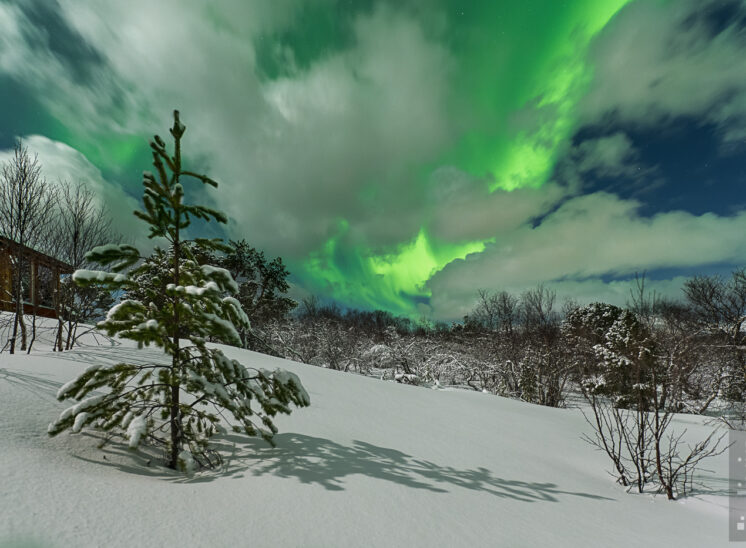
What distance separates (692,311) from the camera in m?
17.8

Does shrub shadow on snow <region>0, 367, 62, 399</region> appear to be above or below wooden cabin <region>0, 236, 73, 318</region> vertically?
below

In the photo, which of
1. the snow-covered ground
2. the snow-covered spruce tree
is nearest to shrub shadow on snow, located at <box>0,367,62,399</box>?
the snow-covered ground

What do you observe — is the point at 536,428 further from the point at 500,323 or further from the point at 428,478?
the point at 500,323

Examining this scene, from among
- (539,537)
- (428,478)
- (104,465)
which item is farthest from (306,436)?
(539,537)

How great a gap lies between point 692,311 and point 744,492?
2047cm

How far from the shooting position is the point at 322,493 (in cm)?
197

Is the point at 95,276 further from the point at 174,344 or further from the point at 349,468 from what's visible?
the point at 349,468

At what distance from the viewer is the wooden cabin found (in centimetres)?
975

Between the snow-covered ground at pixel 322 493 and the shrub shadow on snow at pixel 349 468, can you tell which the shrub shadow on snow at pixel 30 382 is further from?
→ the shrub shadow on snow at pixel 349 468

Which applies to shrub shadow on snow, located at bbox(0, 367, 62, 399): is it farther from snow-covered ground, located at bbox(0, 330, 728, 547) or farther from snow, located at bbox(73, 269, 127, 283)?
snow, located at bbox(73, 269, 127, 283)

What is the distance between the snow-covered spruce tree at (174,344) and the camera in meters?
2.25

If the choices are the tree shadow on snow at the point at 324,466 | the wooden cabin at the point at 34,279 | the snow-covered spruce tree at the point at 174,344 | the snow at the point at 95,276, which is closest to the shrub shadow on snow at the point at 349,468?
the tree shadow on snow at the point at 324,466

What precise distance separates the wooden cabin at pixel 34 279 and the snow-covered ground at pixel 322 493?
8830mm

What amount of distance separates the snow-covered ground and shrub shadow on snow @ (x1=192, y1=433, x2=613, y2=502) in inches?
0.8
